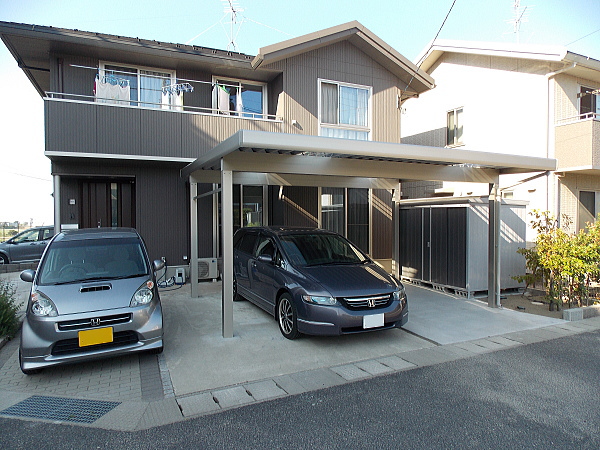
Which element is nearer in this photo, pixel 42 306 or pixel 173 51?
pixel 42 306

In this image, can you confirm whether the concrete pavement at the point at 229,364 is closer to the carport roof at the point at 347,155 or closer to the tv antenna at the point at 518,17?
the carport roof at the point at 347,155

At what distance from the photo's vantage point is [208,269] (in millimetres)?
9828

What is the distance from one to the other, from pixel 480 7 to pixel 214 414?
1074 cm

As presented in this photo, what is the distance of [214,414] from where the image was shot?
11.1 ft

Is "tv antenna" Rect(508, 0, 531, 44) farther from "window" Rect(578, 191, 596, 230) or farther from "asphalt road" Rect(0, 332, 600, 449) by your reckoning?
"asphalt road" Rect(0, 332, 600, 449)

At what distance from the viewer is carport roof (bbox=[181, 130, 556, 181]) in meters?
4.96

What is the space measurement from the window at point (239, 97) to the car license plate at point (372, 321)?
680 cm

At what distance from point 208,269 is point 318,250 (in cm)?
452

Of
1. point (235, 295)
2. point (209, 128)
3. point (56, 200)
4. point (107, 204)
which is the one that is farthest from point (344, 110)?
point (56, 200)

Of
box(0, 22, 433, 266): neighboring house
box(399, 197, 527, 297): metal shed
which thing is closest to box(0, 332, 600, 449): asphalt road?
box(399, 197, 527, 297): metal shed

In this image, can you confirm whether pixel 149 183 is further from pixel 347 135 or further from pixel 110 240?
pixel 347 135

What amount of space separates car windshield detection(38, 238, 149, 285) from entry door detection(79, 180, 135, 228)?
16.4 ft

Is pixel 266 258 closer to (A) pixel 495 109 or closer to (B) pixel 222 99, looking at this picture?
(B) pixel 222 99

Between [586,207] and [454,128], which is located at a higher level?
[454,128]
